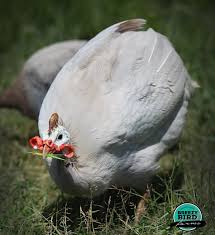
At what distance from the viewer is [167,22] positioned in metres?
4.93

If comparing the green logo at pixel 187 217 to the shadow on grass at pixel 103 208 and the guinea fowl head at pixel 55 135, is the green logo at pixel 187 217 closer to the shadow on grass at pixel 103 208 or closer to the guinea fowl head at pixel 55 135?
the shadow on grass at pixel 103 208

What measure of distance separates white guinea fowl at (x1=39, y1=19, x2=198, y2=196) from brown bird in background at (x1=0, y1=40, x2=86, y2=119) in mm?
707

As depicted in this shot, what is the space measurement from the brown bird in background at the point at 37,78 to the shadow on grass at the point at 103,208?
0.80m

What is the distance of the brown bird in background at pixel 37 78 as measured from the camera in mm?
3873

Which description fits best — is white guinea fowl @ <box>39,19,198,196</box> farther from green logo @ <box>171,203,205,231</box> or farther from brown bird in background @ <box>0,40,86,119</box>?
brown bird in background @ <box>0,40,86,119</box>

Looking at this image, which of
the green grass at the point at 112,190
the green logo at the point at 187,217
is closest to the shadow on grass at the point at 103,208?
the green grass at the point at 112,190

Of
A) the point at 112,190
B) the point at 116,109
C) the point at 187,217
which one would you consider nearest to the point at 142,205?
the point at 112,190

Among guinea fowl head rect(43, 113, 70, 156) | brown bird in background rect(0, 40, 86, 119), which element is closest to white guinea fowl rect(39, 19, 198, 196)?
guinea fowl head rect(43, 113, 70, 156)

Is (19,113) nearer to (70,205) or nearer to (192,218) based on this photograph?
(70,205)

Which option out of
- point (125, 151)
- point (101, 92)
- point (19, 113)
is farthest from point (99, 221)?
point (19, 113)

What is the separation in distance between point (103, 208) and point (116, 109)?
59 cm

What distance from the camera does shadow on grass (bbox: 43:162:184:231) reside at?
296cm

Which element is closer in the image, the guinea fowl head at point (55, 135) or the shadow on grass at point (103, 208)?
the guinea fowl head at point (55, 135)

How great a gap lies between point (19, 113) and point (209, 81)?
4.35ft
